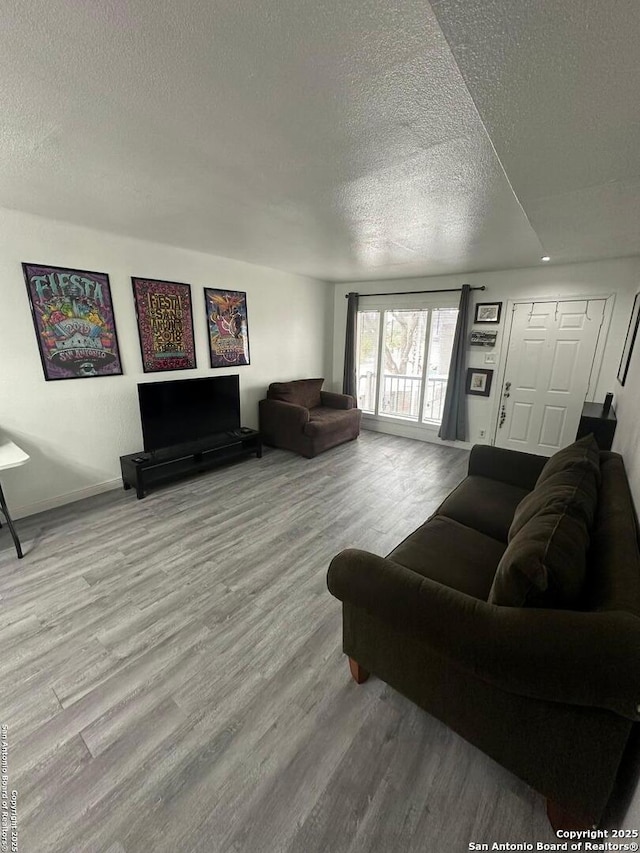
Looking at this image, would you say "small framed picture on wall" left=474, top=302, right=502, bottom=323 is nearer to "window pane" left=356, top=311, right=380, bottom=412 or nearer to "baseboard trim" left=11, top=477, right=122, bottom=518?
"window pane" left=356, top=311, right=380, bottom=412

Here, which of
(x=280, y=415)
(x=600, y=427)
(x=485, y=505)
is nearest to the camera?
(x=485, y=505)

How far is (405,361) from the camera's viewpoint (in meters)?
5.52

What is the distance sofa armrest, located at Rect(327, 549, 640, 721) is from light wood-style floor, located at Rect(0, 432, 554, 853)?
0.52 metres

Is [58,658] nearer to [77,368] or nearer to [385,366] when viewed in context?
[77,368]

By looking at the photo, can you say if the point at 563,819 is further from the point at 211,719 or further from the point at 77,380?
the point at 77,380

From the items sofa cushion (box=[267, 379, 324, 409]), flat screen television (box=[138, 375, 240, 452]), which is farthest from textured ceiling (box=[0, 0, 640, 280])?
sofa cushion (box=[267, 379, 324, 409])

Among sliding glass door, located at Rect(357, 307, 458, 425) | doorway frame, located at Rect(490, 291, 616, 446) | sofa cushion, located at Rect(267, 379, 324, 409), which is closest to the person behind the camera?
doorway frame, located at Rect(490, 291, 616, 446)

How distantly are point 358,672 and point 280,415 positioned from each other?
135 inches

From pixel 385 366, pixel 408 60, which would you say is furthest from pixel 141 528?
pixel 385 366

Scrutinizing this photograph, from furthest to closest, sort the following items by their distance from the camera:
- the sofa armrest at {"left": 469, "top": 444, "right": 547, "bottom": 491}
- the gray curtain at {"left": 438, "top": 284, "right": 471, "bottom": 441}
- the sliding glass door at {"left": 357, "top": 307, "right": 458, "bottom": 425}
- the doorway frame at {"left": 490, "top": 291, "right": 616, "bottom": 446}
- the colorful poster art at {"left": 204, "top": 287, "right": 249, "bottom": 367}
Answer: the sliding glass door at {"left": 357, "top": 307, "right": 458, "bottom": 425}, the gray curtain at {"left": 438, "top": 284, "right": 471, "bottom": 441}, the colorful poster art at {"left": 204, "top": 287, "right": 249, "bottom": 367}, the doorway frame at {"left": 490, "top": 291, "right": 616, "bottom": 446}, the sofa armrest at {"left": 469, "top": 444, "right": 547, "bottom": 491}

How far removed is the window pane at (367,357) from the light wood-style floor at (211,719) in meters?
3.62

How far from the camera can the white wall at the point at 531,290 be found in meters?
3.66

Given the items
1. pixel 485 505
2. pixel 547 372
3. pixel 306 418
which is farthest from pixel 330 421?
pixel 547 372

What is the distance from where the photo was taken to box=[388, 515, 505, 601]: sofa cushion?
5.03ft
